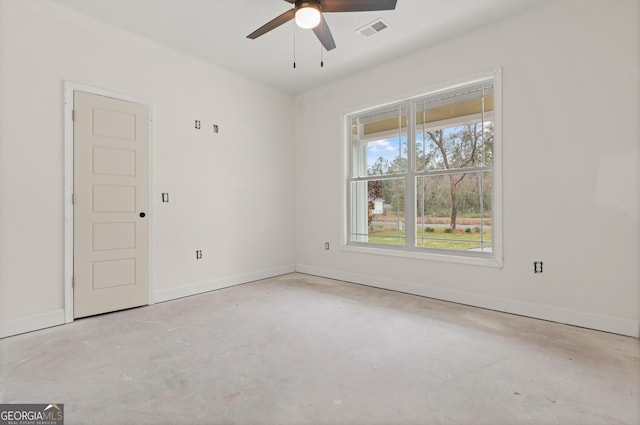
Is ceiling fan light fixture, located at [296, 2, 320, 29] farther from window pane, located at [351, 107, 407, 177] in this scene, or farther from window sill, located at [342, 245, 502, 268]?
window sill, located at [342, 245, 502, 268]

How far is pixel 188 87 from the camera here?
4.05m

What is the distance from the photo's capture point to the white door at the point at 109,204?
3.15 meters

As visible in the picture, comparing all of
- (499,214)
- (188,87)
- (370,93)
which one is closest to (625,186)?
(499,214)

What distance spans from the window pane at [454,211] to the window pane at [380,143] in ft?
1.62

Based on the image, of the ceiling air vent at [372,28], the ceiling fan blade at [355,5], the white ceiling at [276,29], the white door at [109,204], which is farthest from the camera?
the ceiling air vent at [372,28]

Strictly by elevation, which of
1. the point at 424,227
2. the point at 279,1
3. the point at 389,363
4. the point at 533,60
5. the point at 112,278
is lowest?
the point at 389,363

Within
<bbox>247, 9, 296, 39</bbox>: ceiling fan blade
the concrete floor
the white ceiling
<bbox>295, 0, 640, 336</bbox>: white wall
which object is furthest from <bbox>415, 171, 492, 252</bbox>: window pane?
<bbox>247, 9, 296, 39</bbox>: ceiling fan blade

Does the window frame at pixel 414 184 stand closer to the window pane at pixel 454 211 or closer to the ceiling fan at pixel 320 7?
the window pane at pixel 454 211

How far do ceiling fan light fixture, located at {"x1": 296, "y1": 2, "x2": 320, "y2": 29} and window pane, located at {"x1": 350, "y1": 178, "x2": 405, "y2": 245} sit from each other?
243 cm

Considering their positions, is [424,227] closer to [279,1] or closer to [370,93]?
[370,93]

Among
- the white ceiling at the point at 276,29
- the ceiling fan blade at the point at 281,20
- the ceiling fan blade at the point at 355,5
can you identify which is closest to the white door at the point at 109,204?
the white ceiling at the point at 276,29

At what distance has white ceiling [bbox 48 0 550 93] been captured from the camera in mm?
3025

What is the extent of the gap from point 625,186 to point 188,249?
4667 millimetres

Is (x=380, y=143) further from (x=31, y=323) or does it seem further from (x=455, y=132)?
(x=31, y=323)
